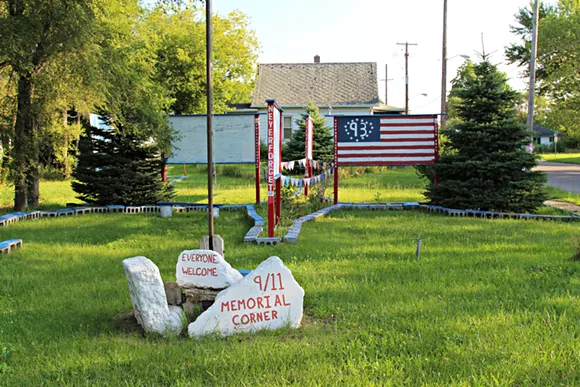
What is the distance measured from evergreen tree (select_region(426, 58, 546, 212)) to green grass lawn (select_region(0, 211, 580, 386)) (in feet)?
10.6

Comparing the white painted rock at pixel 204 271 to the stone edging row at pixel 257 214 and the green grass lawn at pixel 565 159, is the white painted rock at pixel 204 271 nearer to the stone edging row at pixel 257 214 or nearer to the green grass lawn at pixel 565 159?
the stone edging row at pixel 257 214

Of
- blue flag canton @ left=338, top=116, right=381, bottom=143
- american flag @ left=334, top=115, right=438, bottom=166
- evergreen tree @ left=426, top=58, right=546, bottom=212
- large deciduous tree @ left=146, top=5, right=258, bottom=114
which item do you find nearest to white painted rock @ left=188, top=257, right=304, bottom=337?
evergreen tree @ left=426, top=58, right=546, bottom=212

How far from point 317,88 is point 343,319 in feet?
108

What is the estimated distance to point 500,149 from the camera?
11.9 m

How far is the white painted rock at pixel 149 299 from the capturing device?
4.27 metres

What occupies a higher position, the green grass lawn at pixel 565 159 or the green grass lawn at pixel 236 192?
the green grass lawn at pixel 565 159

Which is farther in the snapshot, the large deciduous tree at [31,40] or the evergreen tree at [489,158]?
the evergreen tree at [489,158]

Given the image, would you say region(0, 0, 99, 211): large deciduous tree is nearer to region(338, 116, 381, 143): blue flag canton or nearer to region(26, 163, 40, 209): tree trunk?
region(26, 163, 40, 209): tree trunk

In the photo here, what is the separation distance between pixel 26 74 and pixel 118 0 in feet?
9.24

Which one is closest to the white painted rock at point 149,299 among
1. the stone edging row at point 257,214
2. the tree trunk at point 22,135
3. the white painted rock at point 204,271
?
the white painted rock at point 204,271

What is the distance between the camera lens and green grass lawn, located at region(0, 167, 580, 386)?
11.9 feet

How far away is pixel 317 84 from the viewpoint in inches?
1455

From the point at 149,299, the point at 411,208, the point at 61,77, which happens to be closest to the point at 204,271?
the point at 149,299

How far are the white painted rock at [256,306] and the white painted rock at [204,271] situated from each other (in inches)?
10.3
